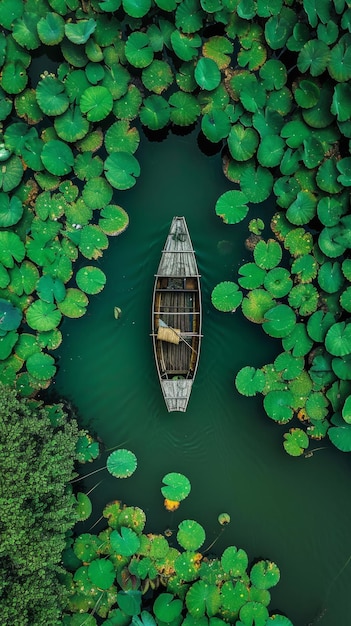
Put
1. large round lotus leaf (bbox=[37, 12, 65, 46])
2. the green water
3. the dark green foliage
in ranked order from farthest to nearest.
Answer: the green water, large round lotus leaf (bbox=[37, 12, 65, 46]), the dark green foliage

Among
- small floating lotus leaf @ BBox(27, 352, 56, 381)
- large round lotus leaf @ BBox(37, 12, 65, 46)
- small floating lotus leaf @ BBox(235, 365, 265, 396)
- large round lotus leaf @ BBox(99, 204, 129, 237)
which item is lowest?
small floating lotus leaf @ BBox(235, 365, 265, 396)

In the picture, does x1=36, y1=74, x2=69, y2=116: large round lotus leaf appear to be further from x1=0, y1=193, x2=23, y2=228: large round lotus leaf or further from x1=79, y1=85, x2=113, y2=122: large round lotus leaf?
x1=0, y1=193, x2=23, y2=228: large round lotus leaf

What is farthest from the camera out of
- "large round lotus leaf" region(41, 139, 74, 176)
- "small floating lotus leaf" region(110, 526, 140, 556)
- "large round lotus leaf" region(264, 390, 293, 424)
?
"large round lotus leaf" region(264, 390, 293, 424)

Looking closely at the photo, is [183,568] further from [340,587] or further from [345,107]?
[345,107]

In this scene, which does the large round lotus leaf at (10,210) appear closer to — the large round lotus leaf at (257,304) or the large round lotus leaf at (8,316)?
the large round lotus leaf at (8,316)

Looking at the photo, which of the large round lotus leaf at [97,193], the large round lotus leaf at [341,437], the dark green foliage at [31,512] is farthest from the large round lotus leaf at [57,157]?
the large round lotus leaf at [341,437]

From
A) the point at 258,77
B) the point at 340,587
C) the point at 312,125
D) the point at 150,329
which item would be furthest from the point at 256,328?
the point at 340,587

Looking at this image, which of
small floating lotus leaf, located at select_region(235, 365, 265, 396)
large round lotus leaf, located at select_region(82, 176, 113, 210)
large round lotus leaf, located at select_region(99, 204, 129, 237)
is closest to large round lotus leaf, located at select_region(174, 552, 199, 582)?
small floating lotus leaf, located at select_region(235, 365, 265, 396)
